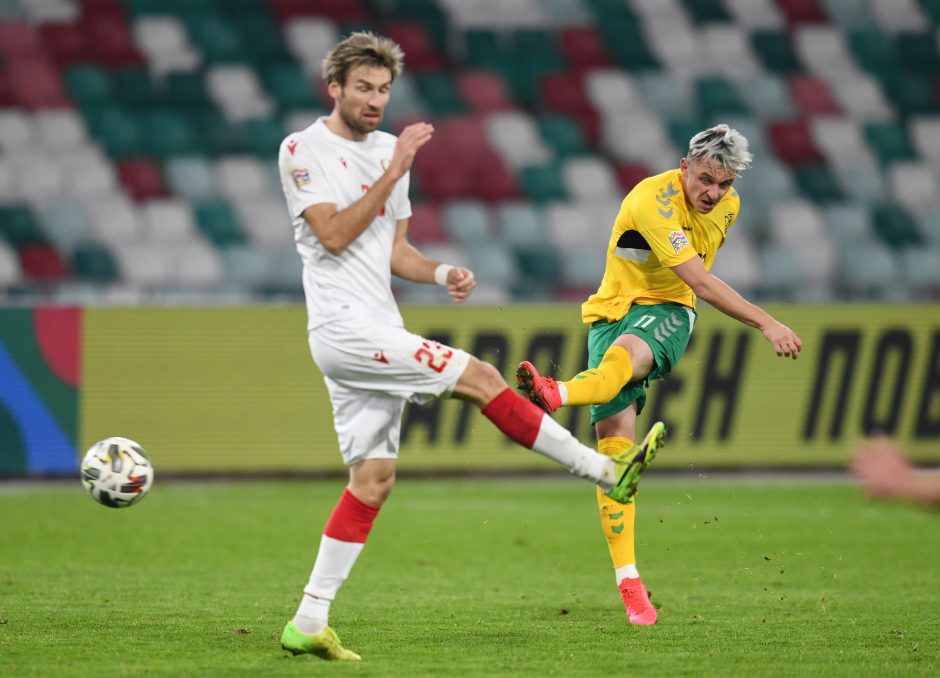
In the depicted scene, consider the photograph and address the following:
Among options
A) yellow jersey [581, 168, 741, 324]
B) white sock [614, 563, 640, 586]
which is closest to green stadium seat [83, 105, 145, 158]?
yellow jersey [581, 168, 741, 324]

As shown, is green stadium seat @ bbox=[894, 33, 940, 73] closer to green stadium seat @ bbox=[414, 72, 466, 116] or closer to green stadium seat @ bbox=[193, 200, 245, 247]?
green stadium seat @ bbox=[414, 72, 466, 116]

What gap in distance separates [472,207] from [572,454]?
37.2ft

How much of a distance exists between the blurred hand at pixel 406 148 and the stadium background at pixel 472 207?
737 centimetres

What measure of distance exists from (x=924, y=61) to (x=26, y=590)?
15298 mm

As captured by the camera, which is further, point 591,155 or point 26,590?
point 591,155

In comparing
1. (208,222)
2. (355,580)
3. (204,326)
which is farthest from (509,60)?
(355,580)

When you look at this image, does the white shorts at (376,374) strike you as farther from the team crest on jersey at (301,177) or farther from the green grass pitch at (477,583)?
the green grass pitch at (477,583)

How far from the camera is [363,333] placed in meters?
5.09

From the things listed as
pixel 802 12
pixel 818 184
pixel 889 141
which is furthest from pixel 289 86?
pixel 889 141

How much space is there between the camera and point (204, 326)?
12.4m

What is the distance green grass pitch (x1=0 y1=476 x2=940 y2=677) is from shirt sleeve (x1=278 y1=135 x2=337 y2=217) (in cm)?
166

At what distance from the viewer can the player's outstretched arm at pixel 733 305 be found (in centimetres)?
576

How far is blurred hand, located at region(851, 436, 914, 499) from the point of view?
11.7ft

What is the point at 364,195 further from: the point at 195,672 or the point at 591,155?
the point at 591,155
